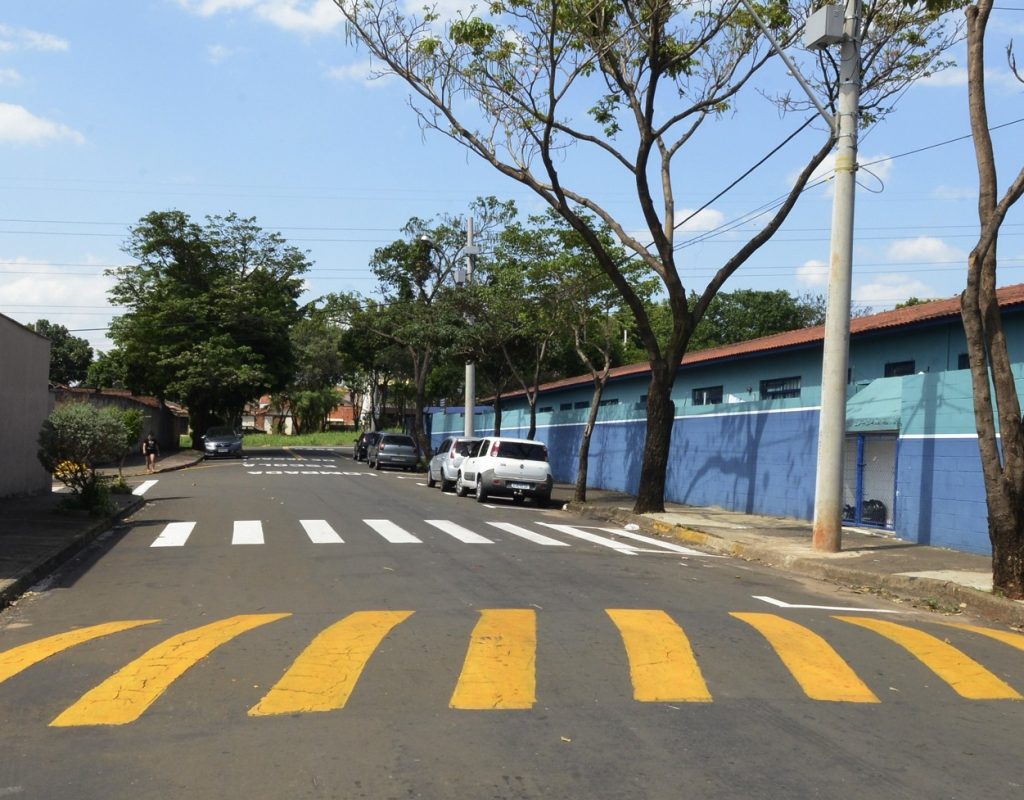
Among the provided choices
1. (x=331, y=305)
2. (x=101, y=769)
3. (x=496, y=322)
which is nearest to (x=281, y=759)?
(x=101, y=769)

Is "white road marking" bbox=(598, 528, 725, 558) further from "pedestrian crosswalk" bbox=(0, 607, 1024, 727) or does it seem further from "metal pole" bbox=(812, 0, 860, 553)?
"pedestrian crosswalk" bbox=(0, 607, 1024, 727)

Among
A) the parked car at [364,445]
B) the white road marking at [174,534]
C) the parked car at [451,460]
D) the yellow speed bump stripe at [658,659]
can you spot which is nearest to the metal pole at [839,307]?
→ the yellow speed bump stripe at [658,659]

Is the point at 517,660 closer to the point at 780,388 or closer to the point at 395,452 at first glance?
the point at 780,388

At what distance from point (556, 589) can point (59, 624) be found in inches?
184

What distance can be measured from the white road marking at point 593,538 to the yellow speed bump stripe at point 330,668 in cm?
688

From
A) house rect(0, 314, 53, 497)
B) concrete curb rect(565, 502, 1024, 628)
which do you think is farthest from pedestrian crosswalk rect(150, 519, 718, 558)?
house rect(0, 314, 53, 497)

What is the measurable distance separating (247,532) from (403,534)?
244 cm

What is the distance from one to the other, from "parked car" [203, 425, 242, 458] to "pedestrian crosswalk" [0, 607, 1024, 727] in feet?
140

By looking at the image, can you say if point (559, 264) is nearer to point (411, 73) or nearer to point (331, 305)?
point (411, 73)

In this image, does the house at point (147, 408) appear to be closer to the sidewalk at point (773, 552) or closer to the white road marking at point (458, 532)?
the sidewalk at point (773, 552)

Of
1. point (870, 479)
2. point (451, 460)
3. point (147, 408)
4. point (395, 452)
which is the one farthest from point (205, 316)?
point (870, 479)

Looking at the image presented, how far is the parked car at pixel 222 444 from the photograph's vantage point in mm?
50125

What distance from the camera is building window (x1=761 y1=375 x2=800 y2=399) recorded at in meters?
24.4

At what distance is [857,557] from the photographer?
1457 cm
